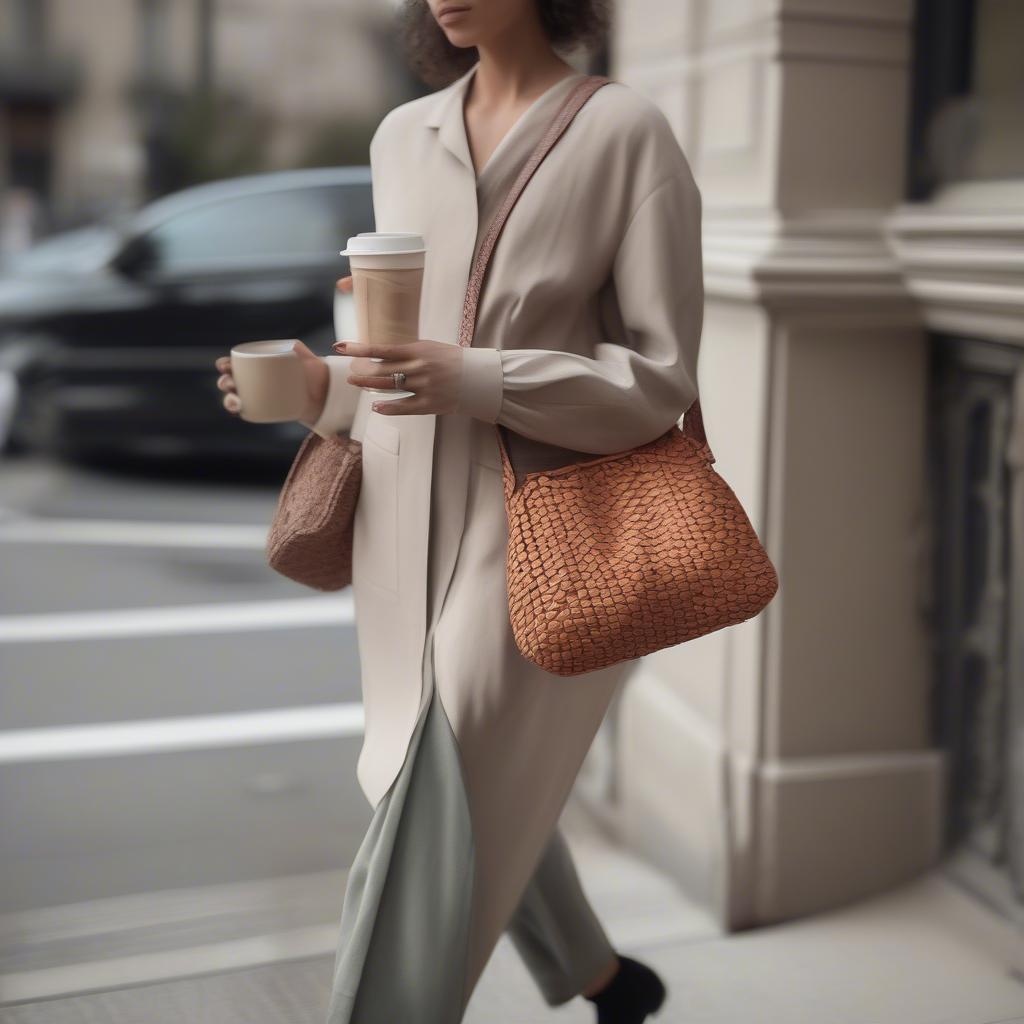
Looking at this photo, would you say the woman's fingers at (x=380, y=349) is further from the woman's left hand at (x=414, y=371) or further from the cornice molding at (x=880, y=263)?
the cornice molding at (x=880, y=263)

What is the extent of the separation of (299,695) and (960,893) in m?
2.46

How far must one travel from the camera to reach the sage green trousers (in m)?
1.98

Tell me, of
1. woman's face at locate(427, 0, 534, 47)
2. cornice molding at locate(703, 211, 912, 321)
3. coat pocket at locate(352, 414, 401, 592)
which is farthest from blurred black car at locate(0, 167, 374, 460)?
woman's face at locate(427, 0, 534, 47)

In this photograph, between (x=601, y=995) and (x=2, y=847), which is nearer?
(x=601, y=995)

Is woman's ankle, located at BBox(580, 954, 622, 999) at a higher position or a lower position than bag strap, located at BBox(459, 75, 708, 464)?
lower

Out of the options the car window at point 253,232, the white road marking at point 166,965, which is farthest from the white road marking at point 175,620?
the car window at point 253,232

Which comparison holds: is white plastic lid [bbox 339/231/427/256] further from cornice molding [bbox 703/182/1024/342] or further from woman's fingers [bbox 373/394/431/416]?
cornice molding [bbox 703/182/1024/342]

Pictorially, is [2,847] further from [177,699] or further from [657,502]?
[657,502]

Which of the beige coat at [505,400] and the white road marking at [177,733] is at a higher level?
the beige coat at [505,400]

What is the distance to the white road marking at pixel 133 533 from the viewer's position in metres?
6.98

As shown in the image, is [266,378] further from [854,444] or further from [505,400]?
[854,444]

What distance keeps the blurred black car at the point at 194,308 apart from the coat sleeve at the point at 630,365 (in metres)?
6.05

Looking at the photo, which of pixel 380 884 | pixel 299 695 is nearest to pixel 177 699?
pixel 299 695

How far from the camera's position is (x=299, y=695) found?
16.1 ft
